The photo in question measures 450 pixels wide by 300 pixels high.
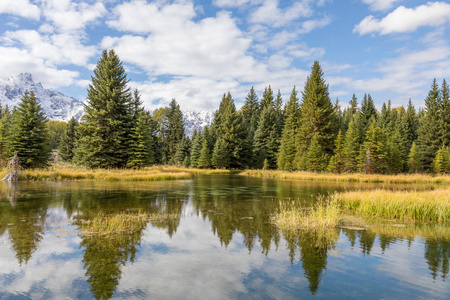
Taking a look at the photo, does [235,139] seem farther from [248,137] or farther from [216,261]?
[216,261]

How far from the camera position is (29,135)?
111 ft

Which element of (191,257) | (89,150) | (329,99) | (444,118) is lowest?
(191,257)

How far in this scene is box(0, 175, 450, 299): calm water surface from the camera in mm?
6254

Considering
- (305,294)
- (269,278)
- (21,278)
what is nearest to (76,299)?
(21,278)

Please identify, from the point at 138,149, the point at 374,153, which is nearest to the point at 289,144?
the point at 374,153

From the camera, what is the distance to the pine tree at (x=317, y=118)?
53.7 m

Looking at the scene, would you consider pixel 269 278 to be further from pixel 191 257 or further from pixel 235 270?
pixel 191 257

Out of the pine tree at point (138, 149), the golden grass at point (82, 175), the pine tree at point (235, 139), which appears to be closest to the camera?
the golden grass at point (82, 175)

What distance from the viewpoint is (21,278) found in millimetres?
6543

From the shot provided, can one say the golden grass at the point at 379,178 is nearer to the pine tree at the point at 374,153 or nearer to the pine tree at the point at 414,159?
the pine tree at the point at 374,153

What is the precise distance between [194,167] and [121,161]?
24.4m

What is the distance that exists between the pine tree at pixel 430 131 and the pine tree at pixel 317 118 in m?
19.7

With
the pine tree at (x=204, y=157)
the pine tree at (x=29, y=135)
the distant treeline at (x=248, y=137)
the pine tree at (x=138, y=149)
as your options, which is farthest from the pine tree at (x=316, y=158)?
the pine tree at (x=29, y=135)

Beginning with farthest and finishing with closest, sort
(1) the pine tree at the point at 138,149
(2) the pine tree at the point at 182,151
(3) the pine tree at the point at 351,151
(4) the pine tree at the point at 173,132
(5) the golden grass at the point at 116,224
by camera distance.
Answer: (4) the pine tree at the point at 173,132
(2) the pine tree at the point at 182,151
(3) the pine tree at the point at 351,151
(1) the pine tree at the point at 138,149
(5) the golden grass at the point at 116,224
